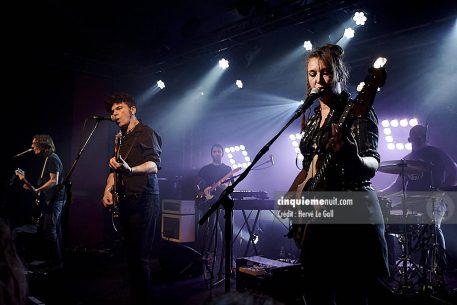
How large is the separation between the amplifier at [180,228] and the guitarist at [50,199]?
205 cm

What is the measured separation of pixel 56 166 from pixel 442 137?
7559 millimetres

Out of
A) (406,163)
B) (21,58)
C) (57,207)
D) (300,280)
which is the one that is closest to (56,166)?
(57,207)

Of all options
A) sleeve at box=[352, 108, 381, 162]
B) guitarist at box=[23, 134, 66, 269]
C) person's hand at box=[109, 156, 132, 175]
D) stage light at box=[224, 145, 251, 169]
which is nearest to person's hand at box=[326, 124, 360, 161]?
sleeve at box=[352, 108, 381, 162]

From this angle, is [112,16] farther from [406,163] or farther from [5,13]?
[406,163]

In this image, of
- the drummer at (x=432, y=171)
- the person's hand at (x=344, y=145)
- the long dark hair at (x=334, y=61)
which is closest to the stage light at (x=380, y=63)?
the long dark hair at (x=334, y=61)

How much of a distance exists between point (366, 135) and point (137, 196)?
2359mm

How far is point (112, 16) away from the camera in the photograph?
25.8 feet

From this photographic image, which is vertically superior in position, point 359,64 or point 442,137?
point 359,64

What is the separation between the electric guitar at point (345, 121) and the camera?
1816 millimetres

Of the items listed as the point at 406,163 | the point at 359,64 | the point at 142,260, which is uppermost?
the point at 359,64

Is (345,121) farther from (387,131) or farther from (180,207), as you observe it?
(387,131)

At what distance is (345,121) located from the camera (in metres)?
1.79

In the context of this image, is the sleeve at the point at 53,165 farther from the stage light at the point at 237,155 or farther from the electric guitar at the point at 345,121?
the electric guitar at the point at 345,121

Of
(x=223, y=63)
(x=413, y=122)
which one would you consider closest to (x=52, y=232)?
(x=223, y=63)
